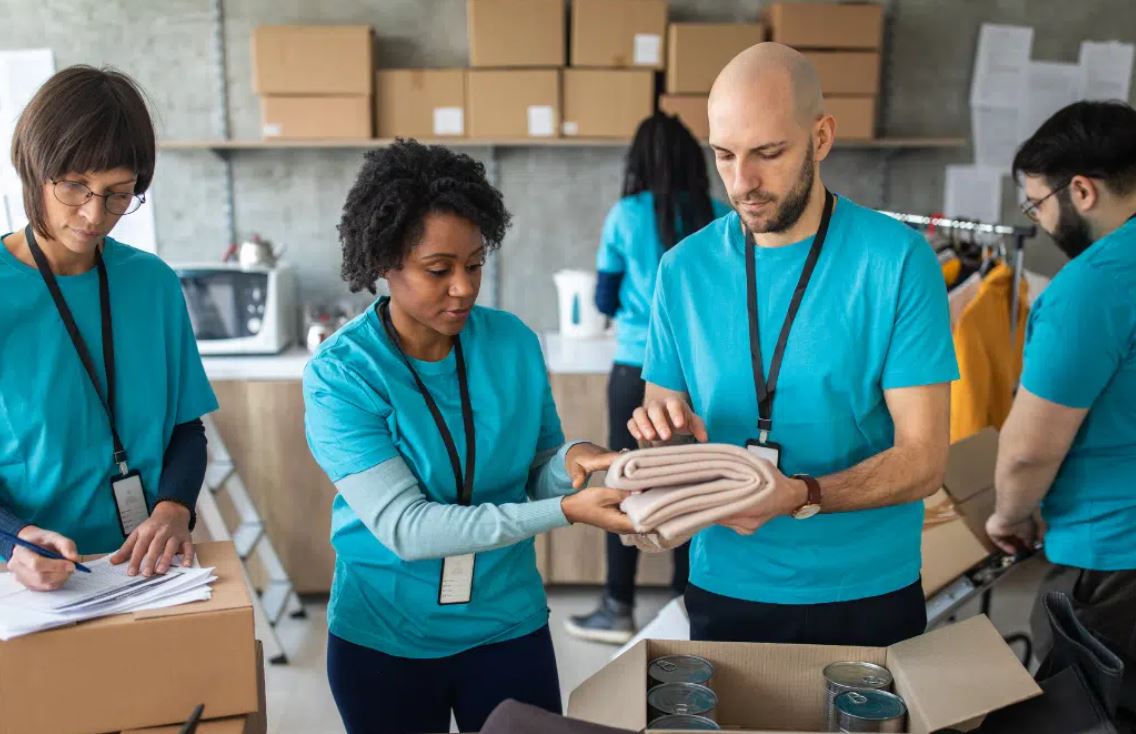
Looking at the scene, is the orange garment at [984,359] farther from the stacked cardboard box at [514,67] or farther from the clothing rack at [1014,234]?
the stacked cardboard box at [514,67]

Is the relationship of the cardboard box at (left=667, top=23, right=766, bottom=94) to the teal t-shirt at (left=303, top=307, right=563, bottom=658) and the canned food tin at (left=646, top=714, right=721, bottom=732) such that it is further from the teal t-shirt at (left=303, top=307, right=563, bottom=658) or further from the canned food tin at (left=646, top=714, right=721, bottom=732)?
the canned food tin at (left=646, top=714, right=721, bottom=732)

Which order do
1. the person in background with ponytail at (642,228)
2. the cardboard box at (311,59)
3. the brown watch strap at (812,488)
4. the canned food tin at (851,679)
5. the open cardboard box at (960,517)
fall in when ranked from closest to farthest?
the canned food tin at (851,679) → the brown watch strap at (812,488) → the open cardboard box at (960,517) → the person in background with ponytail at (642,228) → the cardboard box at (311,59)

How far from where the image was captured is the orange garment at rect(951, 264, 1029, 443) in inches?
107

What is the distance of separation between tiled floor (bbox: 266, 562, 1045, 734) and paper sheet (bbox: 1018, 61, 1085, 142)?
5.84ft

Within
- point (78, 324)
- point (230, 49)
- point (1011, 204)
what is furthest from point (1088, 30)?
point (78, 324)

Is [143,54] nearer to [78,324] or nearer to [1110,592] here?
[78,324]

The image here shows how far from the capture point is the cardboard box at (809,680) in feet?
3.67

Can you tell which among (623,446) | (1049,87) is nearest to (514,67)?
(623,446)

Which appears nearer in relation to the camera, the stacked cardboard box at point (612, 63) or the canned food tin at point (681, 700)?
the canned food tin at point (681, 700)

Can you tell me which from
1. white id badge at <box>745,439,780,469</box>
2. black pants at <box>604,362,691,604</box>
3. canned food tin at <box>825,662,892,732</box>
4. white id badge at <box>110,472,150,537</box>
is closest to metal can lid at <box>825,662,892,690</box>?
canned food tin at <box>825,662,892,732</box>

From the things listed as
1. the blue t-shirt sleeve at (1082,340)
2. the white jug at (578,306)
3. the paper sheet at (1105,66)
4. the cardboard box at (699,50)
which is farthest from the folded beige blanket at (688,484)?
the paper sheet at (1105,66)

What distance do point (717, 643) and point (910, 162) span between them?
125 inches

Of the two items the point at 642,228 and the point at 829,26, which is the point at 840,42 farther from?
the point at 642,228

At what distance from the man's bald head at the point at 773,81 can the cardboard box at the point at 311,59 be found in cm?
240
